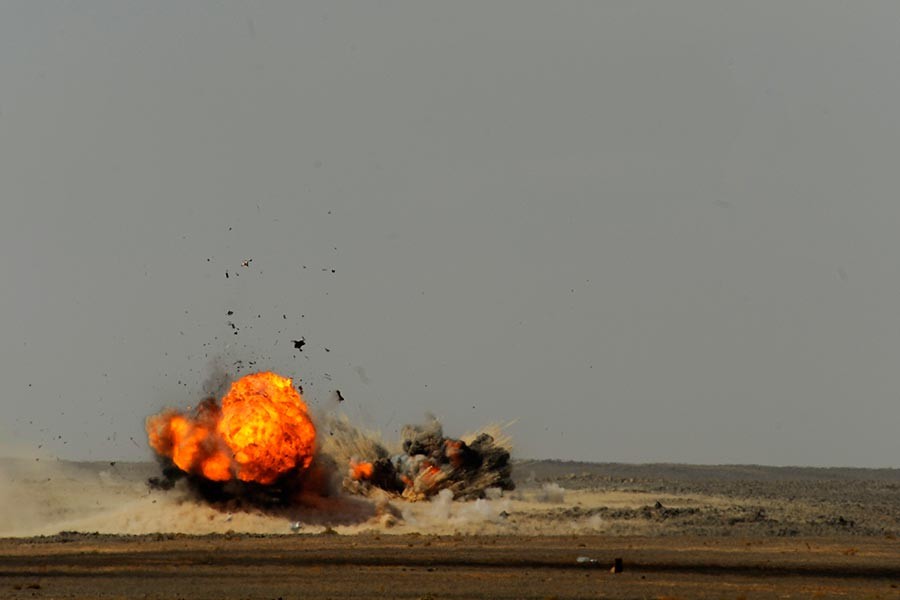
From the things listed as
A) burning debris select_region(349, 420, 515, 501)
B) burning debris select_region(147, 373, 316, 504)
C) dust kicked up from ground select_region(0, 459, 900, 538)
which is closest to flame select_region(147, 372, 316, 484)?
burning debris select_region(147, 373, 316, 504)

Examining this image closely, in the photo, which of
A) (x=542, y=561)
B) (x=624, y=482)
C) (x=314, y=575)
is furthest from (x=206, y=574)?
(x=624, y=482)

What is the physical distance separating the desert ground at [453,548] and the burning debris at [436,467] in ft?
5.07

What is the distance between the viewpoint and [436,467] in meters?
87.2

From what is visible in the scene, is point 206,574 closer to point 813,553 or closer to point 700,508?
point 813,553

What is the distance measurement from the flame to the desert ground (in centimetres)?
269

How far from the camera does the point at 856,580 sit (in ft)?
181

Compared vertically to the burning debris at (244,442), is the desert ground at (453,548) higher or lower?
lower

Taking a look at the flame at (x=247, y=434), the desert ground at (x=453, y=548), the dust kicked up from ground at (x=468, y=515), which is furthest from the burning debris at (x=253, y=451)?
the desert ground at (x=453, y=548)

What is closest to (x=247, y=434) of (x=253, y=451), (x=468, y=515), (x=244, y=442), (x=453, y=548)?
(x=244, y=442)

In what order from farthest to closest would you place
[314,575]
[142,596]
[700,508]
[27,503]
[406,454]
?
[27,503] < [700,508] < [406,454] < [314,575] < [142,596]

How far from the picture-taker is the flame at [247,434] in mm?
75938

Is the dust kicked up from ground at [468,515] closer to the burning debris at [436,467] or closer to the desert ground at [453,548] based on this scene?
the desert ground at [453,548]

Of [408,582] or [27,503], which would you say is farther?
[27,503]

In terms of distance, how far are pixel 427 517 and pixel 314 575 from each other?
23.8m
